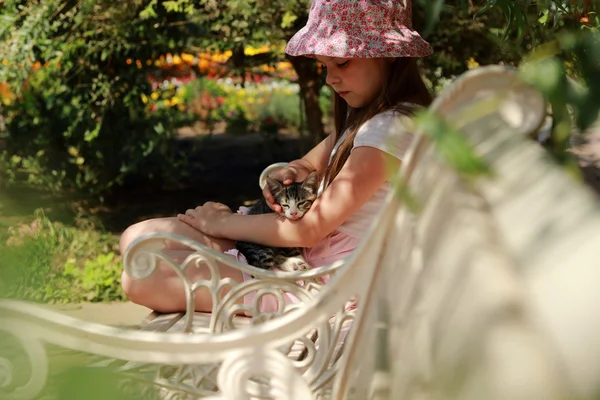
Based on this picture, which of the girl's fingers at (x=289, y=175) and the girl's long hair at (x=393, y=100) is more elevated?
the girl's long hair at (x=393, y=100)

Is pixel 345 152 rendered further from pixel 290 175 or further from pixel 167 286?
pixel 167 286

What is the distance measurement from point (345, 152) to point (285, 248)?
398 mm

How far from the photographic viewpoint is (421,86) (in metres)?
2.51

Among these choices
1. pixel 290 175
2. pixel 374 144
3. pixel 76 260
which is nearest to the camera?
pixel 374 144

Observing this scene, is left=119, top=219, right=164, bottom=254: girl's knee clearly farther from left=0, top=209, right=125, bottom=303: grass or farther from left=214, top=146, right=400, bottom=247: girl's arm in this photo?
left=0, top=209, right=125, bottom=303: grass

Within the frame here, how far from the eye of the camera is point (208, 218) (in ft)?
8.16

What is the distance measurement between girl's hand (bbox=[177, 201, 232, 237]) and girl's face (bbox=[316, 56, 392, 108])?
54 cm

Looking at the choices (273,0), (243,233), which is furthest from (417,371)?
(273,0)

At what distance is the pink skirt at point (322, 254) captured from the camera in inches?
91.8

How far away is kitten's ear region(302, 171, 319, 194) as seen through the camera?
2.57 metres

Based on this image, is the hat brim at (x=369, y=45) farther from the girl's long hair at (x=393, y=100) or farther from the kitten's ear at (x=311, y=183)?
the kitten's ear at (x=311, y=183)

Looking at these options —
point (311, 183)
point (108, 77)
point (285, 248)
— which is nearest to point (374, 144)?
point (311, 183)

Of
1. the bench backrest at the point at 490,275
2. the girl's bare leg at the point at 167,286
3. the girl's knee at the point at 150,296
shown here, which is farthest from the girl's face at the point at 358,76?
the bench backrest at the point at 490,275

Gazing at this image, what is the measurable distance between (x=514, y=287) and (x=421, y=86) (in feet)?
6.24
